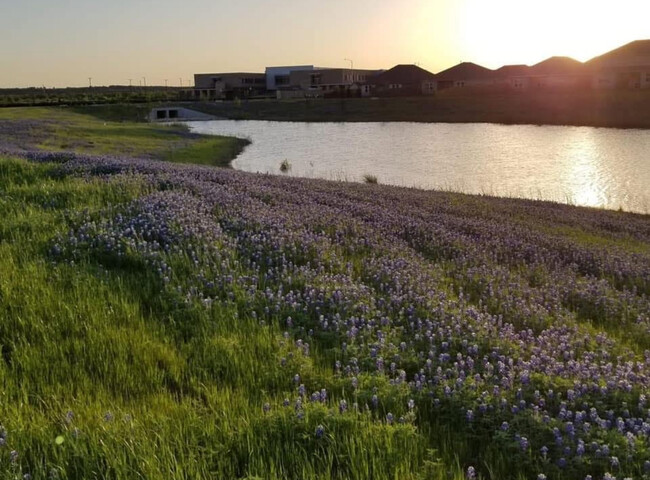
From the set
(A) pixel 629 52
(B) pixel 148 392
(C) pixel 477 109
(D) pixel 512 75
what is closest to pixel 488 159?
(B) pixel 148 392

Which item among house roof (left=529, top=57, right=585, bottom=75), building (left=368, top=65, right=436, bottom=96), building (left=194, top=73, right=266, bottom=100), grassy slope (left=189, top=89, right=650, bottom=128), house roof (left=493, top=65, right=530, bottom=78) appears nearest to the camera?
grassy slope (left=189, top=89, right=650, bottom=128)

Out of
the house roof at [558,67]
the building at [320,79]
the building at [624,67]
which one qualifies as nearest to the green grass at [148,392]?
the building at [624,67]

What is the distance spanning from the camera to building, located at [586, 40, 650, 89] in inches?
3745

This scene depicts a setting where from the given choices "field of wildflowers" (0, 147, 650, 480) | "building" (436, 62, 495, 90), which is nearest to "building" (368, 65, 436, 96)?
"building" (436, 62, 495, 90)

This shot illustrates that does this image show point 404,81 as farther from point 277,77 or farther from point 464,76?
point 277,77

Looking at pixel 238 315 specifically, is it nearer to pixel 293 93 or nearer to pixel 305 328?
pixel 305 328

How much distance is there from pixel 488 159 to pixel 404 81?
97.9 meters

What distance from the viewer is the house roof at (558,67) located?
103625mm

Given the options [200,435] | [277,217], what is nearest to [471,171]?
[277,217]

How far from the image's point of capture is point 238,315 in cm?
637

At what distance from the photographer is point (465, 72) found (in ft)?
438

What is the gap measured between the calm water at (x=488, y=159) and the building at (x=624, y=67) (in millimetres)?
33407

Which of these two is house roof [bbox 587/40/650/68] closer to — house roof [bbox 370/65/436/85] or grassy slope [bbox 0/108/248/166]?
→ house roof [bbox 370/65/436/85]

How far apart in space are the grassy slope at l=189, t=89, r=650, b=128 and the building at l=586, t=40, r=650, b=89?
1379 centimetres
